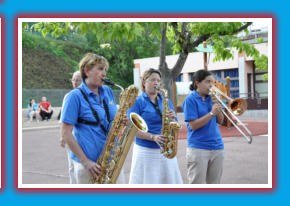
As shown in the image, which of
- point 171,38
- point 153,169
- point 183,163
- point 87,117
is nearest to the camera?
point 87,117

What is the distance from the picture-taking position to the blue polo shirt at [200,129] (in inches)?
137

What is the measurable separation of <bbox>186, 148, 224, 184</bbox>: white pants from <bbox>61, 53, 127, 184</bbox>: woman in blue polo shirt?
1.05 metres

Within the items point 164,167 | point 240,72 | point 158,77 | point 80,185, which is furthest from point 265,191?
point 240,72

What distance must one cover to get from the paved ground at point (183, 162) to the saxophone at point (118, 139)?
2641mm

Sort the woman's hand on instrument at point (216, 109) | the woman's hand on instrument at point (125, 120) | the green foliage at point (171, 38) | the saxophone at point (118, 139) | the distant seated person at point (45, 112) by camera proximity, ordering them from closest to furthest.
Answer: the saxophone at point (118, 139) → the woman's hand on instrument at point (125, 120) → the woman's hand on instrument at point (216, 109) → the green foliage at point (171, 38) → the distant seated person at point (45, 112)

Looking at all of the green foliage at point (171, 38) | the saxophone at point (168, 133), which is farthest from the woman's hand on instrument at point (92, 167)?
the green foliage at point (171, 38)

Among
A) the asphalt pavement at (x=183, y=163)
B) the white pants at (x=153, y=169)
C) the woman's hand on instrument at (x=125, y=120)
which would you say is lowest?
the asphalt pavement at (x=183, y=163)

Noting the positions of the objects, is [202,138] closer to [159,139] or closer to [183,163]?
[159,139]

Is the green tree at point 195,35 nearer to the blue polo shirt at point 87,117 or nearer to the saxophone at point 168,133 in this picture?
the saxophone at point 168,133

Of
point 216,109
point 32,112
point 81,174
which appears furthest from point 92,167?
point 32,112

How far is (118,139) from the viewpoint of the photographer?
10.7 feet

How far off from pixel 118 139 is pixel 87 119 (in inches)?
20.7

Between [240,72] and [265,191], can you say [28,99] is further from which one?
[265,191]

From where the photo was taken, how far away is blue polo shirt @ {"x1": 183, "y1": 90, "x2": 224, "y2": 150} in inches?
137
